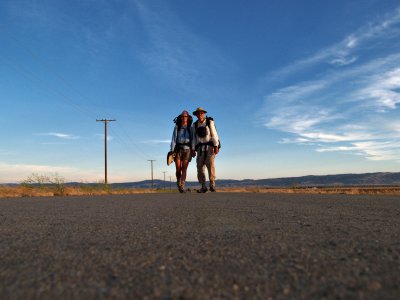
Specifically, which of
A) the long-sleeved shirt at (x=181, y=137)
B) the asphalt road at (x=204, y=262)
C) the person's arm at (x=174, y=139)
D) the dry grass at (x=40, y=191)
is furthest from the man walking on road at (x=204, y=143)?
the asphalt road at (x=204, y=262)

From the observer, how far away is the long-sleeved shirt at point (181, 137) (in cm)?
1145

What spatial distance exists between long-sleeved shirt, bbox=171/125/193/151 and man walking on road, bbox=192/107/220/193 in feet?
0.61

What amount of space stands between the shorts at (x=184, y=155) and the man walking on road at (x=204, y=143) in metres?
0.22

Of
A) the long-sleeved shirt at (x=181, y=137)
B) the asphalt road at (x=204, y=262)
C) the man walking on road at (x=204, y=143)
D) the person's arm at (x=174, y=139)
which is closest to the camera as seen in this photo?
the asphalt road at (x=204, y=262)

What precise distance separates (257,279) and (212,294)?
225mm

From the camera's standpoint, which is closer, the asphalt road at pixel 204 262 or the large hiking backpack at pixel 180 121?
the asphalt road at pixel 204 262

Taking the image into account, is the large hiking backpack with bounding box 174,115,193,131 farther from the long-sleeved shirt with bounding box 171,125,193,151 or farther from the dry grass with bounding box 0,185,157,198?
the dry grass with bounding box 0,185,157,198

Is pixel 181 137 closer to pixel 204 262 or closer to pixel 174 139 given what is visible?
pixel 174 139

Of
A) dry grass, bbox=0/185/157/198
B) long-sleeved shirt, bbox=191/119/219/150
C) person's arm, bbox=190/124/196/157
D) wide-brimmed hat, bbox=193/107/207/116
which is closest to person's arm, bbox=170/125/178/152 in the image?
person's arm, bbox=190/124/196/157

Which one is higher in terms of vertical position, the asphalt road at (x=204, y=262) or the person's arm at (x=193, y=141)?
the person's arm at (x=193, y=141)

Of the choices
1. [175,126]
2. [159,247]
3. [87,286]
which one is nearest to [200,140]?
[175,126]

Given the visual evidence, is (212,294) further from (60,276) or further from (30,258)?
Result: (30,258)

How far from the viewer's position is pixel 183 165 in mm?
11680

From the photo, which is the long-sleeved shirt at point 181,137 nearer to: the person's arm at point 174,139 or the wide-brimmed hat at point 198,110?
the person's arm at point 174,139
